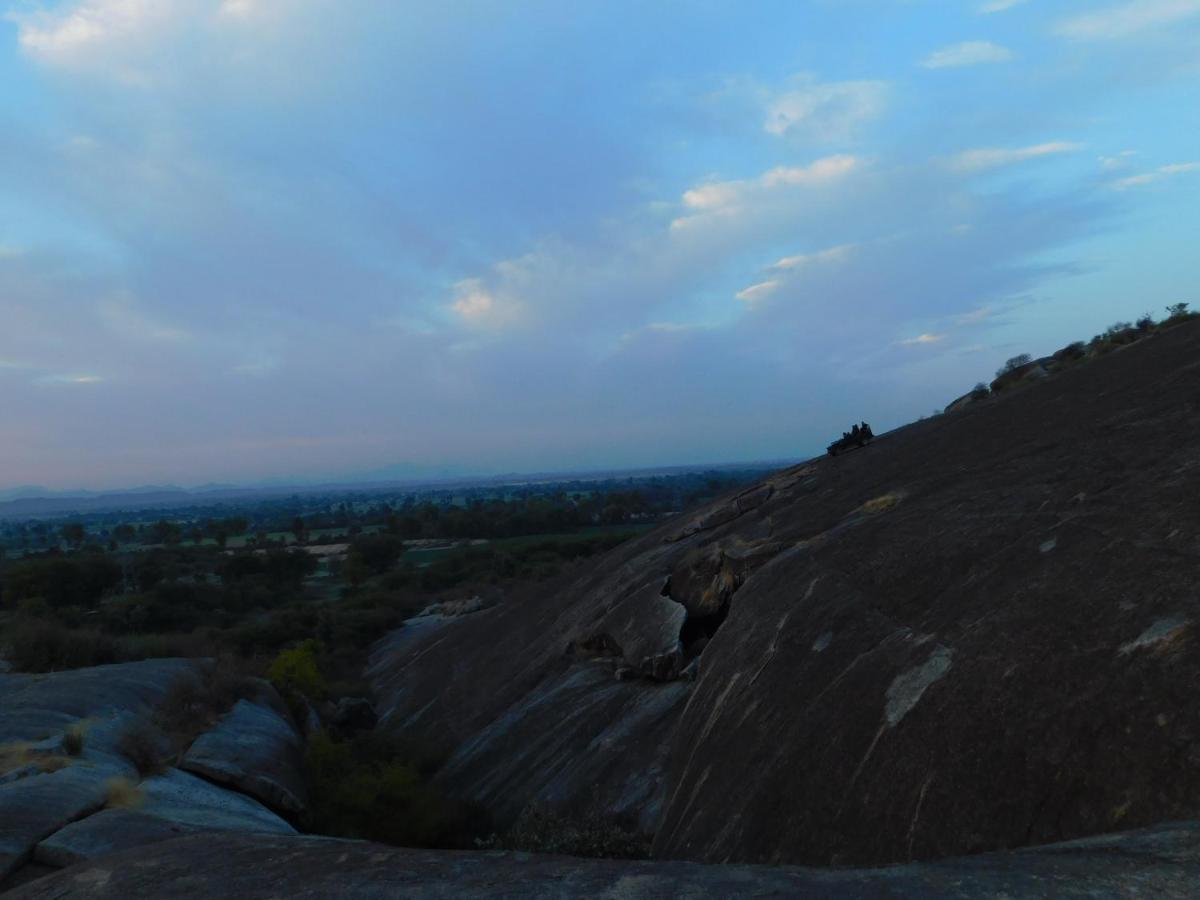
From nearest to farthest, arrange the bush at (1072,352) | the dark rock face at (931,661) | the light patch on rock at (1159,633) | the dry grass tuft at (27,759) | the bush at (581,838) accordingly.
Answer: the dark rock face at (931,661), the light patch on rock at (1159,633), the bush at (581,838), the dry grass tuft at (27,759), the bush at (1072,352)

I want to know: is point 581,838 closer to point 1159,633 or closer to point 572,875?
point 572,875

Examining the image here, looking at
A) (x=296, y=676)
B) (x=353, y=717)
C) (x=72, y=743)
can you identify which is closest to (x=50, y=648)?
(x=296, y=676)

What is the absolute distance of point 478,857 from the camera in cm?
603

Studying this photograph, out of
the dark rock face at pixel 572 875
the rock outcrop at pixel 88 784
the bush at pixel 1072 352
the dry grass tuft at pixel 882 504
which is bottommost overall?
the rock outcrop at pixel 88 784

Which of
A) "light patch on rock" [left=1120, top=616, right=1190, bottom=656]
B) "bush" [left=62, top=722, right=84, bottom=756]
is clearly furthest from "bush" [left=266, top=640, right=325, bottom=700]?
"light patch on rock" [left=1120, top=616, right=1190, bottom=656]

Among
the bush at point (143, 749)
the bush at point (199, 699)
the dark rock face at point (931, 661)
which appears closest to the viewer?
the dark rock face at point (931, 661)

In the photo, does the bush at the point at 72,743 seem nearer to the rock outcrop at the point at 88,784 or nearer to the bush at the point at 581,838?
the rock outcrop at the point at 88,784

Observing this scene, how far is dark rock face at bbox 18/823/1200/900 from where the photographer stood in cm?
417

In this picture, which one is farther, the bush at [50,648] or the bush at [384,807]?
the bush at [50,648]

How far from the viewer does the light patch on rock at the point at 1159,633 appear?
19.0 feet

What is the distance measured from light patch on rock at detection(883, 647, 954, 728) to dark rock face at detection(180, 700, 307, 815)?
11013mm

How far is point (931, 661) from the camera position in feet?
24.6

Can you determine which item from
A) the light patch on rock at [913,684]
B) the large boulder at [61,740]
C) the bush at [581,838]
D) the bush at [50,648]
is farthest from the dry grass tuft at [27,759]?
the bush at [50,648]

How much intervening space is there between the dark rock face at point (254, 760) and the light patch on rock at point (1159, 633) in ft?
43.0
